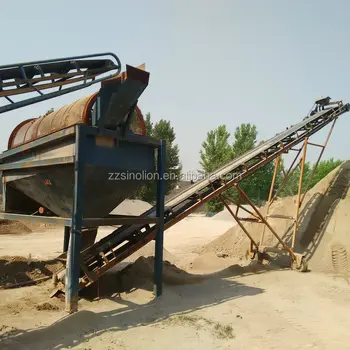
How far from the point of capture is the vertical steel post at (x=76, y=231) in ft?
17.5

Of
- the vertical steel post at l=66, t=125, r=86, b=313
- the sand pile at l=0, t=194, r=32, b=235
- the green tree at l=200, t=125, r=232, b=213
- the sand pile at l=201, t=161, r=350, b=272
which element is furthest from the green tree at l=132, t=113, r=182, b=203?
the vertical steel post at l=66, t=125, r=86, b=313

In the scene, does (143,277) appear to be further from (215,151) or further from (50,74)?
(215,151)

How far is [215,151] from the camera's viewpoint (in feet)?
134

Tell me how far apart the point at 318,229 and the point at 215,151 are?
29.8 m

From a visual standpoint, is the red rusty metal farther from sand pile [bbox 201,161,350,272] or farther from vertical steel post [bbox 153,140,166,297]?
sand pile [bbox 201,161,350,272]

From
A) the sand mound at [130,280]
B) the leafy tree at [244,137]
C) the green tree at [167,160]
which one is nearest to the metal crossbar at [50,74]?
the sand mound at [130,280]

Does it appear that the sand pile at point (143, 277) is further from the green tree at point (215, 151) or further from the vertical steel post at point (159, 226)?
the green tree at point (215, 151)

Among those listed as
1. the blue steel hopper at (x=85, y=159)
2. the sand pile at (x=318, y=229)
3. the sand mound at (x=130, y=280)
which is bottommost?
the sand mound at (x=130, y=280)

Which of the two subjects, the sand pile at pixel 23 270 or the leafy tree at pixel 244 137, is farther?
the leafy tree at pixel 244 137

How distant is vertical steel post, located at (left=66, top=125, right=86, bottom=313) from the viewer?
5348 millimetres

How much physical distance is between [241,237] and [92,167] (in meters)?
8.05

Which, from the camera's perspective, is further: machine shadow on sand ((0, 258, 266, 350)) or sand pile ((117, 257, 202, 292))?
sand pile ((117, 257, 202, 292))

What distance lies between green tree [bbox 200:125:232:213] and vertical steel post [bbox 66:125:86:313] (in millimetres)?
34926

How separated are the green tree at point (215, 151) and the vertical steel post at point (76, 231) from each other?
1375 inches
